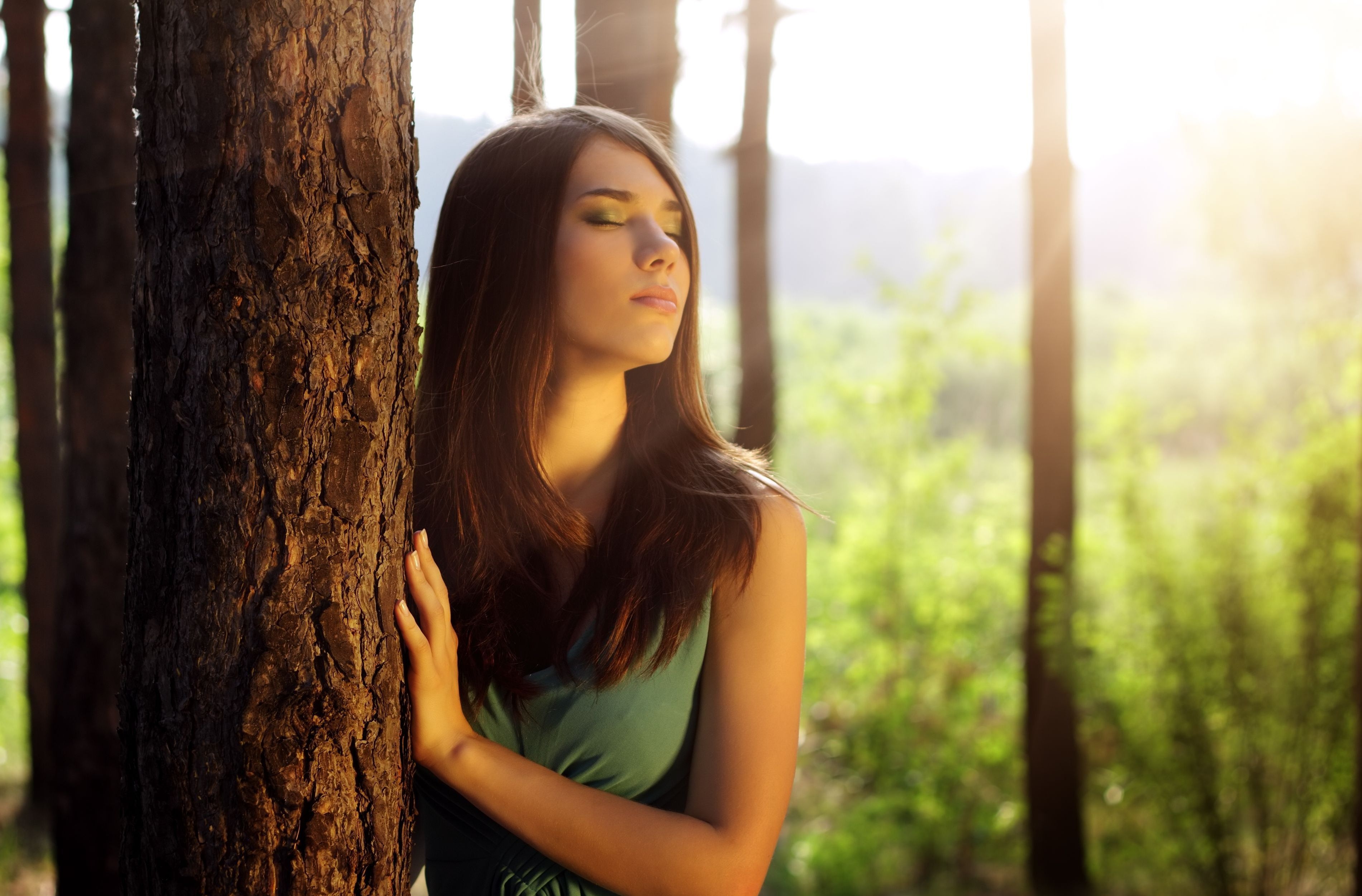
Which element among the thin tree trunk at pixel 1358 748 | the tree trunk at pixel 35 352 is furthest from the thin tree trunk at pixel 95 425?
the thin tree trunk at pixel 1358 748

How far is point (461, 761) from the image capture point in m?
1.48

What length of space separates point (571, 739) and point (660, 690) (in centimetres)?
16

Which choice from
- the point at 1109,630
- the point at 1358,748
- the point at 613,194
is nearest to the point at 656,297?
the point at 613,194

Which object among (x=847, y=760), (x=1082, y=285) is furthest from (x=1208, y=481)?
(x=1082, y=285)

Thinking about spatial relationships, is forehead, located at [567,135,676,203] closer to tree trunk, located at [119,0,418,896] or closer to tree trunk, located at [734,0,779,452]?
tree trunk, located at [119,0,418,896]

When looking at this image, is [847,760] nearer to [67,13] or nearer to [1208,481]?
[1208,481]

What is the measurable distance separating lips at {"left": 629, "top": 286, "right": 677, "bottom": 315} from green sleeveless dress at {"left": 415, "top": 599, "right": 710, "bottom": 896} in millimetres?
529

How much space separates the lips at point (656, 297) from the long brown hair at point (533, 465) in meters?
0.17

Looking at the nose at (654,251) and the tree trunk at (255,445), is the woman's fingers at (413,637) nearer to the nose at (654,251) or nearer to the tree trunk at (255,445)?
the tree trunk at (255,445)

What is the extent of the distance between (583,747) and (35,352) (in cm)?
695

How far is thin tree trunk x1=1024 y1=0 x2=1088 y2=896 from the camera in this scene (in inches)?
244

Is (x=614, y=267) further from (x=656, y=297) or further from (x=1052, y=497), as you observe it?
(x=1052, y=497)

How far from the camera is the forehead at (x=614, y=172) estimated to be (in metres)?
1.83

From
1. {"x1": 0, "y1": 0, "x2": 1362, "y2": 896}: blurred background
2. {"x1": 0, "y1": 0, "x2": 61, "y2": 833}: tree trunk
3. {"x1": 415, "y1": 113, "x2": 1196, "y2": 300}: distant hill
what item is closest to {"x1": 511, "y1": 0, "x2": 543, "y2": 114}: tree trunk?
{"x1": 0, "y1": 0, "x2": 1362, "y2": 896}: blurred background
